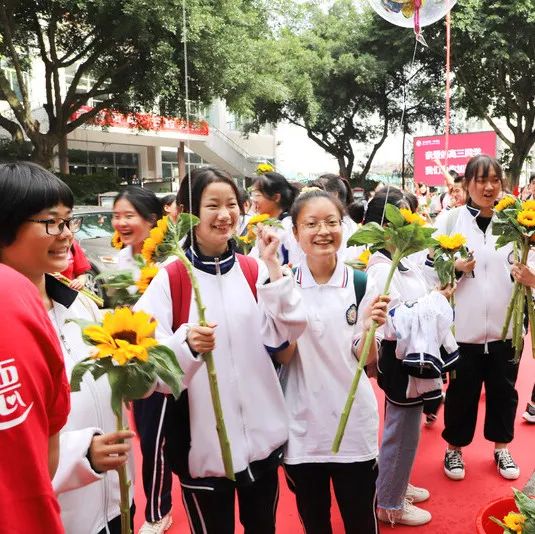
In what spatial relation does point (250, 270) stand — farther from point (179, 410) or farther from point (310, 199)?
point (179, 410)

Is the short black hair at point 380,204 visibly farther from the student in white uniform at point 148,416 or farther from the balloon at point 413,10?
the balloon at point 413,10

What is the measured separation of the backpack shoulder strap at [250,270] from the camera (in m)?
1.70

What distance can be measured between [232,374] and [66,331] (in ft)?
1.67

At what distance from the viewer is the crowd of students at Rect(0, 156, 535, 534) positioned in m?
0.84

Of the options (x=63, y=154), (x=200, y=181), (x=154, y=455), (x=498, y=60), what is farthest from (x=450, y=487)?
(x=63, y=154)

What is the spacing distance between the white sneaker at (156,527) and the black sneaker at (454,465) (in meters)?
1.45

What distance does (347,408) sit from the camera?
1.57 metres

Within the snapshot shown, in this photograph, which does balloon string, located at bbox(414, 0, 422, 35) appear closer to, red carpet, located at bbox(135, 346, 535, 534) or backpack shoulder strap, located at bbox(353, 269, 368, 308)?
backpack shoulder strap, located at bbox(353, 269, 368, 308)

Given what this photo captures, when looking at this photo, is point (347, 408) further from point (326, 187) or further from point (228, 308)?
point (326, 187)

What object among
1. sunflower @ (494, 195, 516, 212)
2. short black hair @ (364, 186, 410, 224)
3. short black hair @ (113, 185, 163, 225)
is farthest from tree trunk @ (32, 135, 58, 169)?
sunflower @ (494, 195, 516, 212)

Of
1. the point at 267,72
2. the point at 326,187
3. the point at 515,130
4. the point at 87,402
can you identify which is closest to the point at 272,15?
the point at 267,72

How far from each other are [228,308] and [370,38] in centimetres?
1798

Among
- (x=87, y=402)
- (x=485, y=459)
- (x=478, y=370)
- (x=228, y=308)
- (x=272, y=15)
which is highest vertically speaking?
(x=272, y=15)

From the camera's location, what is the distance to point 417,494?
2.51 metres
